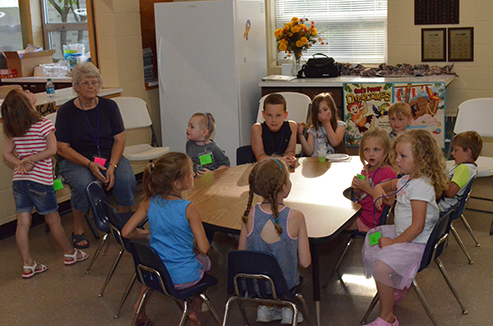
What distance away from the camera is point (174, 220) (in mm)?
2449

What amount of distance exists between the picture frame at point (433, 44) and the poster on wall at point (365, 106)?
67cm

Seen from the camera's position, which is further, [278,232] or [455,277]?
[455,277]

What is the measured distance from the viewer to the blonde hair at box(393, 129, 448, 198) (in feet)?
8.32

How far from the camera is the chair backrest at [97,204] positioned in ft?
9.84

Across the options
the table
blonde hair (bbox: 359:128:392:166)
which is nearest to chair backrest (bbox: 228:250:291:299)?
the table

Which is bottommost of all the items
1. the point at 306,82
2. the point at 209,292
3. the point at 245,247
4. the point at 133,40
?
the point at 209,292

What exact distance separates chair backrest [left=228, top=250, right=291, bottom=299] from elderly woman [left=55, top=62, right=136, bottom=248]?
1.89 m

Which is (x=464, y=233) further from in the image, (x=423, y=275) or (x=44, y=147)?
(x=44, y=147)

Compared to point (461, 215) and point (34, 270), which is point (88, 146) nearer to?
point (34, 270)

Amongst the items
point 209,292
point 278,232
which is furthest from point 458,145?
point 209,292

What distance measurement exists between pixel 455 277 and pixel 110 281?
2076 millimetres

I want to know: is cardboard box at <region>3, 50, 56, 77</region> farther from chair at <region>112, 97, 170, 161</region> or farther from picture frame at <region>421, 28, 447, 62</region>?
picture frame at <region>421, 28, 447, 62</region>

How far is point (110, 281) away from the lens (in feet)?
11.3

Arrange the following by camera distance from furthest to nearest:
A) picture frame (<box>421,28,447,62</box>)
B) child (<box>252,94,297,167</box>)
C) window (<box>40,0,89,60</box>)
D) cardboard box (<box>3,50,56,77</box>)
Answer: window (<box>40,0,89,60</box>) < cardboard box (<box>3,50,56,77</box>) < picture frame (<box>421,28,447,62</box>) < child (<box>252,94,297,167</box>)
